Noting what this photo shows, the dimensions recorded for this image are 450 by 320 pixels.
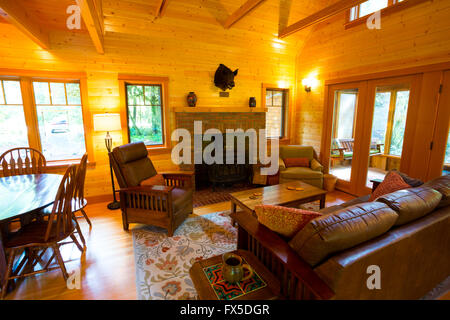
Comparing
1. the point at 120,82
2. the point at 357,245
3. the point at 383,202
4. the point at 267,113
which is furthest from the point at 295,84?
the point at 357,245

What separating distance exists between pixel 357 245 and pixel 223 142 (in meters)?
3.50

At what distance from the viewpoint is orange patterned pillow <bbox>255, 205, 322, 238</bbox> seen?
138 centimetres

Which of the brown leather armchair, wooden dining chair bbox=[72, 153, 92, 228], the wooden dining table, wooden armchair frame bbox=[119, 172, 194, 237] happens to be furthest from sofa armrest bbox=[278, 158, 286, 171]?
the wooden dining table

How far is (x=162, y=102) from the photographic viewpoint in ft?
13.4

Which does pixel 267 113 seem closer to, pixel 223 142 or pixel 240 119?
pixel 240 119

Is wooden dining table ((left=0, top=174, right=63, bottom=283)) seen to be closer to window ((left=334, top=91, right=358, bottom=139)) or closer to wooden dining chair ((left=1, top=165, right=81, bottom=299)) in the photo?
wooden dining chair ((left=1, top=165, right=81, bottom=299))

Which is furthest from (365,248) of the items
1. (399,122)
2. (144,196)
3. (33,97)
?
(33,97)

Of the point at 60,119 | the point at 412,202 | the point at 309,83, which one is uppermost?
the point at 309,83

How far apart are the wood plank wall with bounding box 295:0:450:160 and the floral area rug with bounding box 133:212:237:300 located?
10.3 feet

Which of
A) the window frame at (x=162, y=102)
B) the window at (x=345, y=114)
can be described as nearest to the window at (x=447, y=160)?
the window at (x=345, y=114)

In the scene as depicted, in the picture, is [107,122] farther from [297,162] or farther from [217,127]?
[297,162]

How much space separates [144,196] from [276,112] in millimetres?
3679

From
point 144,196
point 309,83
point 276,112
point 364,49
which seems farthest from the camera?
point 276,112

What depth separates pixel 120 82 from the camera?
12.1 feet
